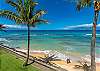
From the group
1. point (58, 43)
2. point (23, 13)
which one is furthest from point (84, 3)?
point (58, 43)

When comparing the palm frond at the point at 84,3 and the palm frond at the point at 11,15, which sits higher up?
the palm frond at the point at 84,3

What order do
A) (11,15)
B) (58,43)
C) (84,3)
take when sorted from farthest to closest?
(58,43) < (11,15) < (84,3)

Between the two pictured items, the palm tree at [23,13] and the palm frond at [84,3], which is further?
the palm tree at [23,13]

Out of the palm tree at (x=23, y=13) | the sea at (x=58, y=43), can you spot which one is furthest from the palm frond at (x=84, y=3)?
the sea at (x=58, y=43)

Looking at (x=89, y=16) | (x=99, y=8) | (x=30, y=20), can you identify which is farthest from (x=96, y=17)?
(x=89, y=16)

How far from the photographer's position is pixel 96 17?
17922 mm

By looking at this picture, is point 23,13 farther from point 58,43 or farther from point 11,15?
point 58,43

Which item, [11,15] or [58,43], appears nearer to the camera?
[11,15]

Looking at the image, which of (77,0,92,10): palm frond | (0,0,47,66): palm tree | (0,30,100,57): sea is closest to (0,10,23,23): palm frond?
(0,0,47,66): palm tree

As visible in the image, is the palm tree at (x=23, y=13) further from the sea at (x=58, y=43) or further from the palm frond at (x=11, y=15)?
the sea at (x=58, y=43)

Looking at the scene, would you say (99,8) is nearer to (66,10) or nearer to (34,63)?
(34,63)

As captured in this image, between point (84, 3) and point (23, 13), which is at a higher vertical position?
point (84, 3)

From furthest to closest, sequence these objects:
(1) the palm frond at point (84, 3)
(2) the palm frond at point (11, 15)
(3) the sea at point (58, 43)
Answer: (3) the sea at point (58, 43) → (2) the palm frond at point (11, 15) → (1) the palm frond at point (84, 3)

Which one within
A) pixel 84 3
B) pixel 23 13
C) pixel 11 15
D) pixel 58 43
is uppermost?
pixel 84 3
